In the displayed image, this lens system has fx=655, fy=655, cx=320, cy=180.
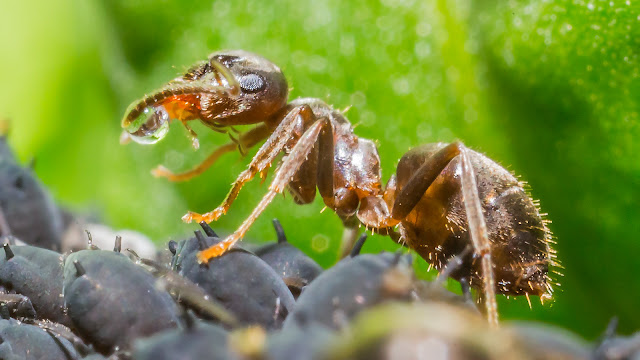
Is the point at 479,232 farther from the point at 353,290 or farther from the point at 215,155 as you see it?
the point at 215,155

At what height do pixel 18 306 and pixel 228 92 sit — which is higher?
pixel 228 92

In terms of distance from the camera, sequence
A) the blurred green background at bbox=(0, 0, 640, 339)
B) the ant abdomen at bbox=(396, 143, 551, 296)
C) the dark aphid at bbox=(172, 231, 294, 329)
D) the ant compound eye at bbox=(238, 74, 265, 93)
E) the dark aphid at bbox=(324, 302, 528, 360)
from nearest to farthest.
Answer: the dark aphid at bbox=(324, 302, 528, 360)
the dark aphid at bbox=(172, 231, 294, 329)
the blurred green background at bbox=(0, 0, 640, 339)
the ant abdomen at bbox=(396, 143, 551, 296)
the ant compound eye at bbox=(238, 74, 265, 93)

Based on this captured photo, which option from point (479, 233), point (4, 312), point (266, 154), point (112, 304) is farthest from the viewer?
point (266, 154)

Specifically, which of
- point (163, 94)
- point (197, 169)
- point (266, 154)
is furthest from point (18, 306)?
point (197, 169)

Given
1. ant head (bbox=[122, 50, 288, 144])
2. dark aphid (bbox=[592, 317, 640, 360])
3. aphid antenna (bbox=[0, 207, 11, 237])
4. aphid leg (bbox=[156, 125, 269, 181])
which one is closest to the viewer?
dark aphid (bbox=[592, 317, 640, 360])

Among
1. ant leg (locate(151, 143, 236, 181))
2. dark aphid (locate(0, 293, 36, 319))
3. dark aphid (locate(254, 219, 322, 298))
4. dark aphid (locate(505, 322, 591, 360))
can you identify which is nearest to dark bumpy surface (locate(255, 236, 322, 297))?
dark aphid (locate(254, 219, 322, 298))

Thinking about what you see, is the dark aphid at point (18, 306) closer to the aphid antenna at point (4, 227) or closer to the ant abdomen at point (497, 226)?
the aphid antenna at point (4, 227)

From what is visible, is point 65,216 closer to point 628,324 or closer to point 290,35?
point 290,35

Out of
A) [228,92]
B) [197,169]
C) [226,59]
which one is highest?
[226,59]

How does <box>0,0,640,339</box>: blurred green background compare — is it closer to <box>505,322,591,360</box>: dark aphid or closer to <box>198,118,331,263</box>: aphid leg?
<box>198,118,331,263</box>: aphid leg
